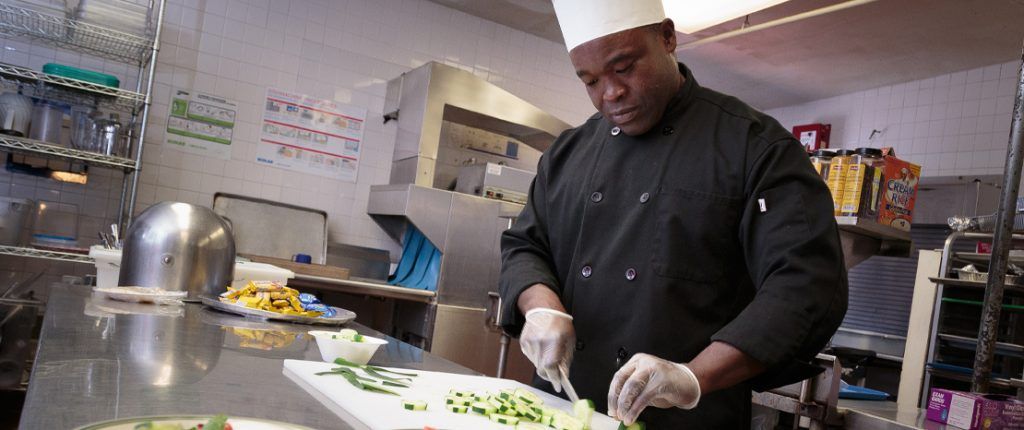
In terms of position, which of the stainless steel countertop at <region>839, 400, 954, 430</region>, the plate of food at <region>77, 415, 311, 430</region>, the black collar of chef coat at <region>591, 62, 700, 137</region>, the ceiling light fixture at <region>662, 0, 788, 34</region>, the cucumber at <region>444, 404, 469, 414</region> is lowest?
the stainless steel countertop at <region>839, 400, 954, 430</region>

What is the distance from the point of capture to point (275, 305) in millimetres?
2020

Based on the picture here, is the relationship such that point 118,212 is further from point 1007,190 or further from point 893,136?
point 893,136

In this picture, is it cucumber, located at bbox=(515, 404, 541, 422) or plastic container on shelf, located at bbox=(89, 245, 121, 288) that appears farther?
plastic container on shelf, located at bbox=(89, 245, 121, 288)

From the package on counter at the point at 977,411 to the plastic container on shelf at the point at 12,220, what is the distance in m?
4.11

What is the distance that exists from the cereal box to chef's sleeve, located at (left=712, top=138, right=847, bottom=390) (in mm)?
1838

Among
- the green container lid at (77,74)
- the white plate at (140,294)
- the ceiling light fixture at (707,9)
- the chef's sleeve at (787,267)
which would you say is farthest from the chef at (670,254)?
the green container lid at (77,74)

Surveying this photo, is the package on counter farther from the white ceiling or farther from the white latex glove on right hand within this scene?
the white ceiling

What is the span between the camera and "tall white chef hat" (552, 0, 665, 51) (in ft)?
4.64

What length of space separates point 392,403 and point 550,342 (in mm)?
321

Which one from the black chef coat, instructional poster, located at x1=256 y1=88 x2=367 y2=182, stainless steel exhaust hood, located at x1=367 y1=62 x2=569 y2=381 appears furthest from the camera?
instructional poster, located at x1=256 y1=88 x2=367 y2=182

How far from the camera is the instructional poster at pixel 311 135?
4.95 meters

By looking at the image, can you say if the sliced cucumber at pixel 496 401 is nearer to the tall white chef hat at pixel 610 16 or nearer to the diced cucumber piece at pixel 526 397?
the diced cucumber piece at pixel 526 397

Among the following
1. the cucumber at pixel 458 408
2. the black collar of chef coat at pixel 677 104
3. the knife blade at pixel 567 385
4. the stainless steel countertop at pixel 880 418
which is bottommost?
the stainless steel countertop at pixel 880 418

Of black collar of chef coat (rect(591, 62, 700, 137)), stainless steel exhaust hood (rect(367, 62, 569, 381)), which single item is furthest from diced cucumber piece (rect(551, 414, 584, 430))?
stainless steel exhaust hood (rect(367, 62, 569, 381))
